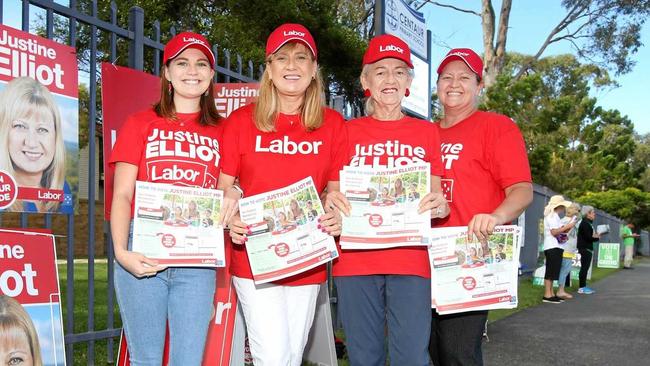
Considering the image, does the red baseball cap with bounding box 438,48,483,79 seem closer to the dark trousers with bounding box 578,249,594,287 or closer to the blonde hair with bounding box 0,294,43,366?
the blonde hair with bounding box 0,294,43,366

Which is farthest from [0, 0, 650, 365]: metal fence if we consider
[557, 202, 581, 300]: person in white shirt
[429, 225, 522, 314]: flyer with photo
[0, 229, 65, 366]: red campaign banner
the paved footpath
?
[557, 202, 581, 300]: person in white shirt

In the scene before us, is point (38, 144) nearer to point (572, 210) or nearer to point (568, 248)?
point (572, 210)

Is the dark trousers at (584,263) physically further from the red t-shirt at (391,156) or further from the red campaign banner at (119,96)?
the red t-shirt at (391,156)

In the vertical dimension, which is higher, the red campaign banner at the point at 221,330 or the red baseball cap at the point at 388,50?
the red baseball cap at the point at 388,50

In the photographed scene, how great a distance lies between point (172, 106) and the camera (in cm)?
313

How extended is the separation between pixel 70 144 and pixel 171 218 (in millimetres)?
1496

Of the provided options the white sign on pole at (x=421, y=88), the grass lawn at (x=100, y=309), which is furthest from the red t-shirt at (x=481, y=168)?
the white sign on pole at (x=421, y=88)

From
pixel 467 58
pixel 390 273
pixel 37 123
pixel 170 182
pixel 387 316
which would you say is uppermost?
pixel 467 58

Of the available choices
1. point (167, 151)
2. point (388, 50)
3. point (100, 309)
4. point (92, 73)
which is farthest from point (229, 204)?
point (100, 309)

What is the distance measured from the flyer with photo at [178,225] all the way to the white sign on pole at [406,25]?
200 inches

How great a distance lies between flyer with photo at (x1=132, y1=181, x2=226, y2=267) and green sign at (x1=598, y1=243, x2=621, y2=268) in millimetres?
23728

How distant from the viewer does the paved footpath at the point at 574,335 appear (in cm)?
661

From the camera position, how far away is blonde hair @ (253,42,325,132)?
3.01 meters

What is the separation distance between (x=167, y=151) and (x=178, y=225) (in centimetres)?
35
